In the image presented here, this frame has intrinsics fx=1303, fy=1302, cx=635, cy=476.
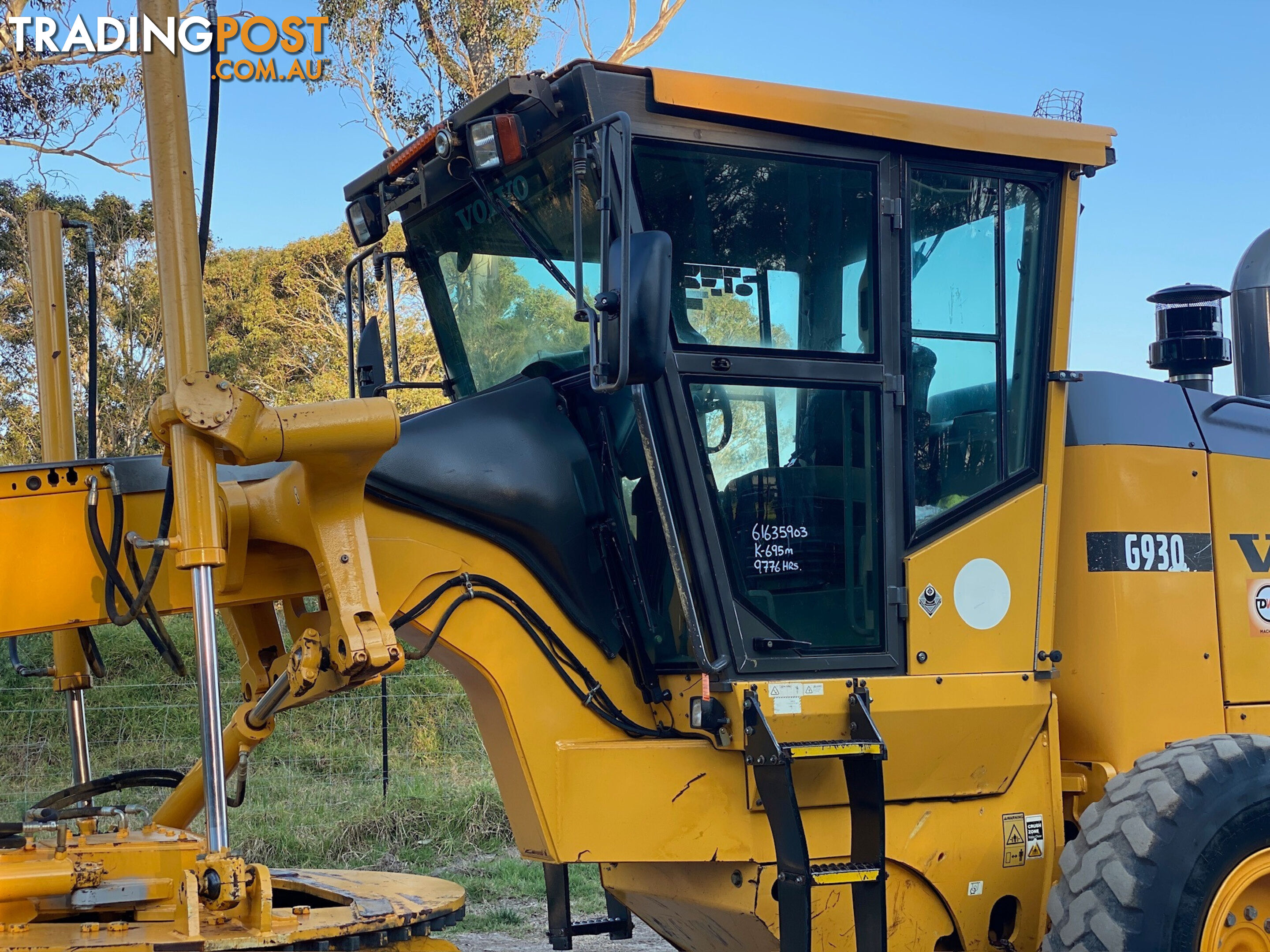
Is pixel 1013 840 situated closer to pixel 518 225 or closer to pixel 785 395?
pixel 785 395

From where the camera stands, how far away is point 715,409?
3.94m

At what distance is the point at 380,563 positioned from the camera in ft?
12.3

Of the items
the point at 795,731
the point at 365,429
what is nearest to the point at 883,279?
the point at 795,731

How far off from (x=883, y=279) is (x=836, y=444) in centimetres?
55

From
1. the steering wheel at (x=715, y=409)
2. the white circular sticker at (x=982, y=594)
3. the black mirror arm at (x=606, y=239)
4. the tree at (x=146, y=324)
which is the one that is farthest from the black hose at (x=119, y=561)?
the tree at (x=146, y=324)

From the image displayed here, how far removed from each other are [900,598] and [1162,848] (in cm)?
106

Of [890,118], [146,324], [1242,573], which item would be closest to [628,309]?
[890,118]

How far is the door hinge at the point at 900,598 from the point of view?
4105 millimetres

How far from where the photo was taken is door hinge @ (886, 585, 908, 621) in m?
4.11

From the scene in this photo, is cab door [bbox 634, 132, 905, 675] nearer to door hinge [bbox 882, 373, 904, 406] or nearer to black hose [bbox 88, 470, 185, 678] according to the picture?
door hinge [bbox 882, 373, 904, 406]

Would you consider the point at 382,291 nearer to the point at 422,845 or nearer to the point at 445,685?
the point at 422,845

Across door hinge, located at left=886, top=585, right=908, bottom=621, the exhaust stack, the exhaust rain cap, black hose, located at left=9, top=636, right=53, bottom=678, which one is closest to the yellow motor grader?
door hinge, located at left=886, top=585, right=908, bottom=621

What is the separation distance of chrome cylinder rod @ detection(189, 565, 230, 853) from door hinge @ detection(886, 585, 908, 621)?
2045 millimetres

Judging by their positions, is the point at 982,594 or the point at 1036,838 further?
the point at 1036,838
